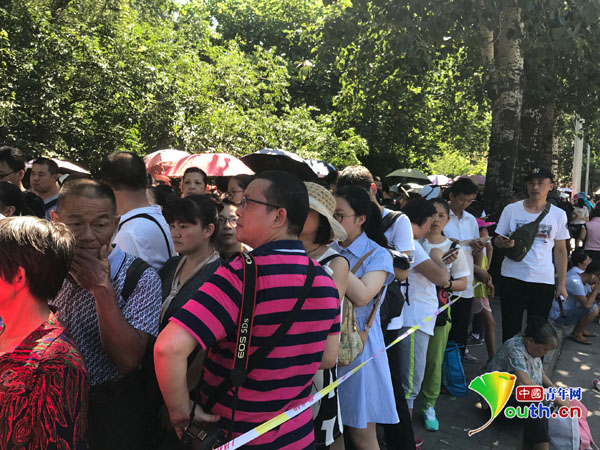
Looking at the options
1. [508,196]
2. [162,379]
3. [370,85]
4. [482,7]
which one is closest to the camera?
[162,379]

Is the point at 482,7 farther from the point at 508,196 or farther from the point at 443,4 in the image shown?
the point at 508,196

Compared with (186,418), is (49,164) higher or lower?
higher

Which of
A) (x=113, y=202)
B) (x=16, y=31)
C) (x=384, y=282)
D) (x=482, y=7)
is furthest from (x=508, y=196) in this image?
(x=16, y=31)

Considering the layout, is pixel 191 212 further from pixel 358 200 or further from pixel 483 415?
pixel 483 415

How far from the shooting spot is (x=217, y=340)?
1637mm

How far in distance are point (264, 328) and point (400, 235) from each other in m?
2.21

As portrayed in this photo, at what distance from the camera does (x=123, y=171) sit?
10.0 feet

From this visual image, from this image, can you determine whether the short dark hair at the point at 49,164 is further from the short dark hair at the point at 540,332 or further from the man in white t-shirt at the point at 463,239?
the short dark hair at the point at 540,332

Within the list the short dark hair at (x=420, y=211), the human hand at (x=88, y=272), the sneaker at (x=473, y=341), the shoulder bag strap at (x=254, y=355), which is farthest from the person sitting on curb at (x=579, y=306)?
the human hand at (x=88, y=272)

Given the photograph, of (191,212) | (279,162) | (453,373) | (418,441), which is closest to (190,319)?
(191,212)

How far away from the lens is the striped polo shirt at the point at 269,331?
1.65 meters

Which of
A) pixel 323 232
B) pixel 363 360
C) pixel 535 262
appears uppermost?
pixel 323 232

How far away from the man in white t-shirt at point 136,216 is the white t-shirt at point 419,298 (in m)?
1.95

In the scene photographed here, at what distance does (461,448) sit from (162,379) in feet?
10.2
